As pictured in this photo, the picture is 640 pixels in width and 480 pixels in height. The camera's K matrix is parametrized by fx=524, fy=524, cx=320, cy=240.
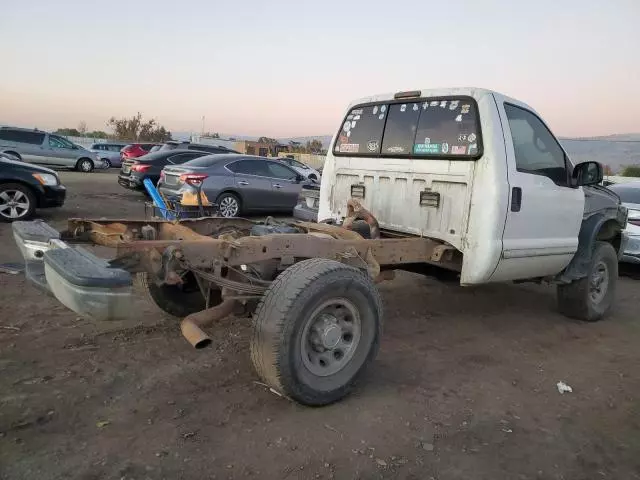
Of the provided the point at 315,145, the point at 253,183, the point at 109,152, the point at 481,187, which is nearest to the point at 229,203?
the point at 253,183

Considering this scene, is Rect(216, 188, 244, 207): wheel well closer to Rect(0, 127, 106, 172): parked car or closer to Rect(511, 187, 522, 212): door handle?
Rect(511, 187, 522, 212): door handle

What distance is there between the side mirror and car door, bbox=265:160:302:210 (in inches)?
346

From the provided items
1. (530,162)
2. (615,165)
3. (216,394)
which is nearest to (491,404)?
(216,394)

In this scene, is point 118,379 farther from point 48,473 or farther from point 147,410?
point 48,473

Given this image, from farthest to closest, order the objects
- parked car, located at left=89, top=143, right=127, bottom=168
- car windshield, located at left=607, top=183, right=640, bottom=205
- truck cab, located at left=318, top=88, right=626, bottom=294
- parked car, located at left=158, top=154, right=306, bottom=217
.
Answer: parked car, located at left=89, top=143, right=127, bottom=168 → parked car, located at left=158, top=154, right=306, bottom=217 → car windshield, located at left=607, top=183, right=640, bottom=205 → truck cab, located at left=318, top=88, right=626, bottom=294

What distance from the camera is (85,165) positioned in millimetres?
25250

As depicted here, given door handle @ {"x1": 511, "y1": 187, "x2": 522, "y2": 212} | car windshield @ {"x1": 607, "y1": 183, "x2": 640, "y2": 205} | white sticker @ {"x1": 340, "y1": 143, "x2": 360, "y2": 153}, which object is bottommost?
car windshield @ {"x1": 607, "y1": 183, "x2": 640, "y2": 205}

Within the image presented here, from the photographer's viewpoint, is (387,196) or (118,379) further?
(387,196)

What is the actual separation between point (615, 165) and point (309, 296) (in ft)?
122

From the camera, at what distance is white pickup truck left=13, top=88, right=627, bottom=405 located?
10.5 ft

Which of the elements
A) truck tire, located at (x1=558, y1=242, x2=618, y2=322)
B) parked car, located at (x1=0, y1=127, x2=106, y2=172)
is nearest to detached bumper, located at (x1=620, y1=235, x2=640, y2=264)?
truck tire, located at (x1=558, y1=242, x2=618, y2=322)

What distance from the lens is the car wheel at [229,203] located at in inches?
494

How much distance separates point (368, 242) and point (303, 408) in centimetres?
142

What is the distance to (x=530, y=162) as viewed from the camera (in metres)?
4.72
